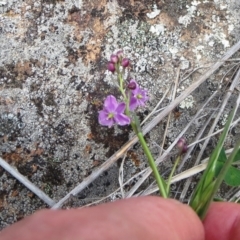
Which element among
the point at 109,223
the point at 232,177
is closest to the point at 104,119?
the point at 232,177

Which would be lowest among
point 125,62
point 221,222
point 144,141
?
point 221,222

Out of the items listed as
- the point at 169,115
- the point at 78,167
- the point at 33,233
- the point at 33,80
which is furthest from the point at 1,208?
the point at 33,233

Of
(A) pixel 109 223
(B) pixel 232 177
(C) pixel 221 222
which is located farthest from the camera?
(B) pixel 232 177

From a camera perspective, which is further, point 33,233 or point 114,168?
point 114,168

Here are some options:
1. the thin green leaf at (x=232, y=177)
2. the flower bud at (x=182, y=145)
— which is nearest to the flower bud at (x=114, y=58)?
the flower bud at (x=182, y=145)

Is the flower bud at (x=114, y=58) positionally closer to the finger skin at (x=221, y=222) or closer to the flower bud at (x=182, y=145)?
the flower bud at (x=182, y=145)

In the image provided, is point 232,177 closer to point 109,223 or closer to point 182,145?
point 182,145

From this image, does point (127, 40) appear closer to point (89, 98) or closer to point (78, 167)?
point (89, 98)
